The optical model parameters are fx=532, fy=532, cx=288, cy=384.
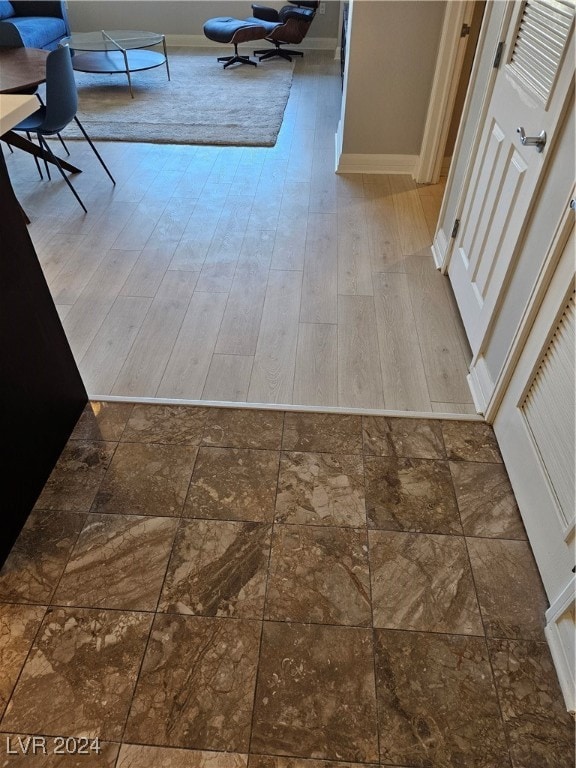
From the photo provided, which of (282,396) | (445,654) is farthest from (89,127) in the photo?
(445,654)

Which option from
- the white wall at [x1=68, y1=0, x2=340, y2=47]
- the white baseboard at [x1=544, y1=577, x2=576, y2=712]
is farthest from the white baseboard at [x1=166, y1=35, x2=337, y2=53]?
the white baseboard at [x1=544, y1=577, x2=576, y2=712]

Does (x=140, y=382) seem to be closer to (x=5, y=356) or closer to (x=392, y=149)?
(x=5, y=356)

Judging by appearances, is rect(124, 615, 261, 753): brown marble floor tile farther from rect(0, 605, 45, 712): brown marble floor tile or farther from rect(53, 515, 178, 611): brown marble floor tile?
rect(0, 605, 45, 712): brown marble floor tile

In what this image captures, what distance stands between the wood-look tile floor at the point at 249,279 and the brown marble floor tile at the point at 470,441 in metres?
0.09

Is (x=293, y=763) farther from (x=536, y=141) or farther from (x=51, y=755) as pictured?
(x=536, y=141)

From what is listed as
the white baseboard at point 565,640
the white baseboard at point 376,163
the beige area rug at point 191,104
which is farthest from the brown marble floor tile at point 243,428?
the beige area rug at point 191,104

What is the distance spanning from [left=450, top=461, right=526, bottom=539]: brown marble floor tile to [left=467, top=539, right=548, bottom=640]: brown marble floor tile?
4cm

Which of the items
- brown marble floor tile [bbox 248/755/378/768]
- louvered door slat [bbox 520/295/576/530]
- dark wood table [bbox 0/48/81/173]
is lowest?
brown marble floor tile [bbox 248/755/378/768]

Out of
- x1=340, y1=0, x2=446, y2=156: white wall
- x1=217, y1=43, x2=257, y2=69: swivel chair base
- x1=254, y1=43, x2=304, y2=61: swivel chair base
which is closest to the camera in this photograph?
x1=340, y1=0, x2=446, y2=156: white wall

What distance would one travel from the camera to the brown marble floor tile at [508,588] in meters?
1.41

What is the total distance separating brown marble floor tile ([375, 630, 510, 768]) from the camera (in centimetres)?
120

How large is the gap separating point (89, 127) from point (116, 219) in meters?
1.77

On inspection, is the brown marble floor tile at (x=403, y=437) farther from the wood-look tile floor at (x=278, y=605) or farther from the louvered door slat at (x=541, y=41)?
the louvered door slat at (x=541, y=41)

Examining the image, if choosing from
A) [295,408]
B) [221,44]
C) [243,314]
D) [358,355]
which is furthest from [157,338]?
[221,44]
